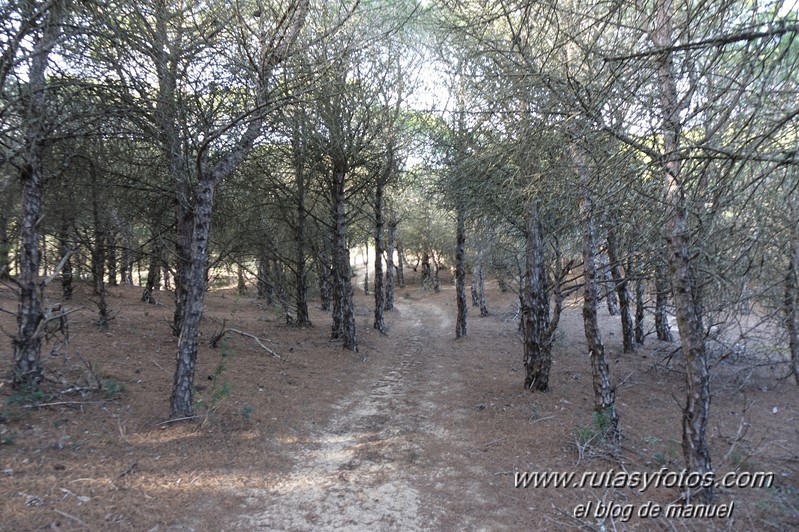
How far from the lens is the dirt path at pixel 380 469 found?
419 cm

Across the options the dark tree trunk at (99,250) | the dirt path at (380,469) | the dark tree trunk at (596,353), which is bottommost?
the dirt path at (380,469)

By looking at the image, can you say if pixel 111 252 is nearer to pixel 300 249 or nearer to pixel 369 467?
pixel 300 249

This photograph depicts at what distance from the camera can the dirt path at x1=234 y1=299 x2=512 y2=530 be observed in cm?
419

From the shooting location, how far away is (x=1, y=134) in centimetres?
498

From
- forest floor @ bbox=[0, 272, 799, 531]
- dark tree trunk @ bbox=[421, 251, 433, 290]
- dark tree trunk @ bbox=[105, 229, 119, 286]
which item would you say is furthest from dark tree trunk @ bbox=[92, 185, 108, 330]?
dark tree trunk @ bbox=[421, 251, 433, 290]

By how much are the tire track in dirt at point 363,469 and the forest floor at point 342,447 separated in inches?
1.0

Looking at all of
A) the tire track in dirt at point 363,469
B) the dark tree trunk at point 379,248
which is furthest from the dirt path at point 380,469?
the dark tree trunk at point 379,248

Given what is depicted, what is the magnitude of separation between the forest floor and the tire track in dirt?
0.02 metres

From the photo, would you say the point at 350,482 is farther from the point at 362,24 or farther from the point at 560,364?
the point at 560,364

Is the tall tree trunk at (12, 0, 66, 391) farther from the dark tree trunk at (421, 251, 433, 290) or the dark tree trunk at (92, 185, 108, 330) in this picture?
the dark tree trunk at (421, 251, 433, 290)

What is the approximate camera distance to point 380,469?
5.29m

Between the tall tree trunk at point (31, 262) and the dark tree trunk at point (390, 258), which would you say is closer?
the tall tree trunk at point (31, 262)

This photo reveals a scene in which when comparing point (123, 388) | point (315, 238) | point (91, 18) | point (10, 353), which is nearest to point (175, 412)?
point (123, 388)

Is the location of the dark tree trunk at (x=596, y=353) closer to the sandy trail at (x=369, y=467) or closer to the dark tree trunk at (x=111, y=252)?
the sandy trail at (x=369, y=467)
